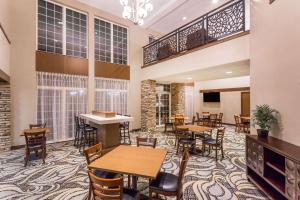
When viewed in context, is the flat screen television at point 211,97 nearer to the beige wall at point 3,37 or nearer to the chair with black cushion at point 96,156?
the chair with black cushion at point 96,156

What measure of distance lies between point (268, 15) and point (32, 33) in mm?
7415

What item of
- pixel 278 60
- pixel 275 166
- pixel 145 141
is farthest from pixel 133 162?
pixel 278 60

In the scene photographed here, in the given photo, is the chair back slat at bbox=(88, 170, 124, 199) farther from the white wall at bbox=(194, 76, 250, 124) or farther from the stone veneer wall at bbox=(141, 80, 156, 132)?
the white wall at bbox=(194, 76, 250, 124)

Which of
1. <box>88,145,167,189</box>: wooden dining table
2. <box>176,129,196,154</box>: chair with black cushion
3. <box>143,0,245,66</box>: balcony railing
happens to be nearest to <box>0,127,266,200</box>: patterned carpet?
<box>176,129,196,154</box>: chair with black cushion

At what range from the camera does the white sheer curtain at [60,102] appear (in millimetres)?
6578

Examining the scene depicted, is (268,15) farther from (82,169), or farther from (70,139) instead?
(70,139)

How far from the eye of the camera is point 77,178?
3.84 m

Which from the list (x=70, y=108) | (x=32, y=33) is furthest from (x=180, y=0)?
(x=70, y=108)

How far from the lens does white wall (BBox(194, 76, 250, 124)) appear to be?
11.4m

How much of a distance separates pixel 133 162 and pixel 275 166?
2394 millimetres

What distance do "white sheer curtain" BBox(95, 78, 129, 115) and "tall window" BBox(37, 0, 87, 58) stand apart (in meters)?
1.54

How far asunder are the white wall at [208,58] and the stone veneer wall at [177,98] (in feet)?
11.1

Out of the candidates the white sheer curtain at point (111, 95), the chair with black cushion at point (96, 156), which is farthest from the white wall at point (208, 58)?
the chair with black cushion at point (96, 156)

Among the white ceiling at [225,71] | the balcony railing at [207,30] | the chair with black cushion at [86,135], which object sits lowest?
the chair with black cushion at [86,135]
